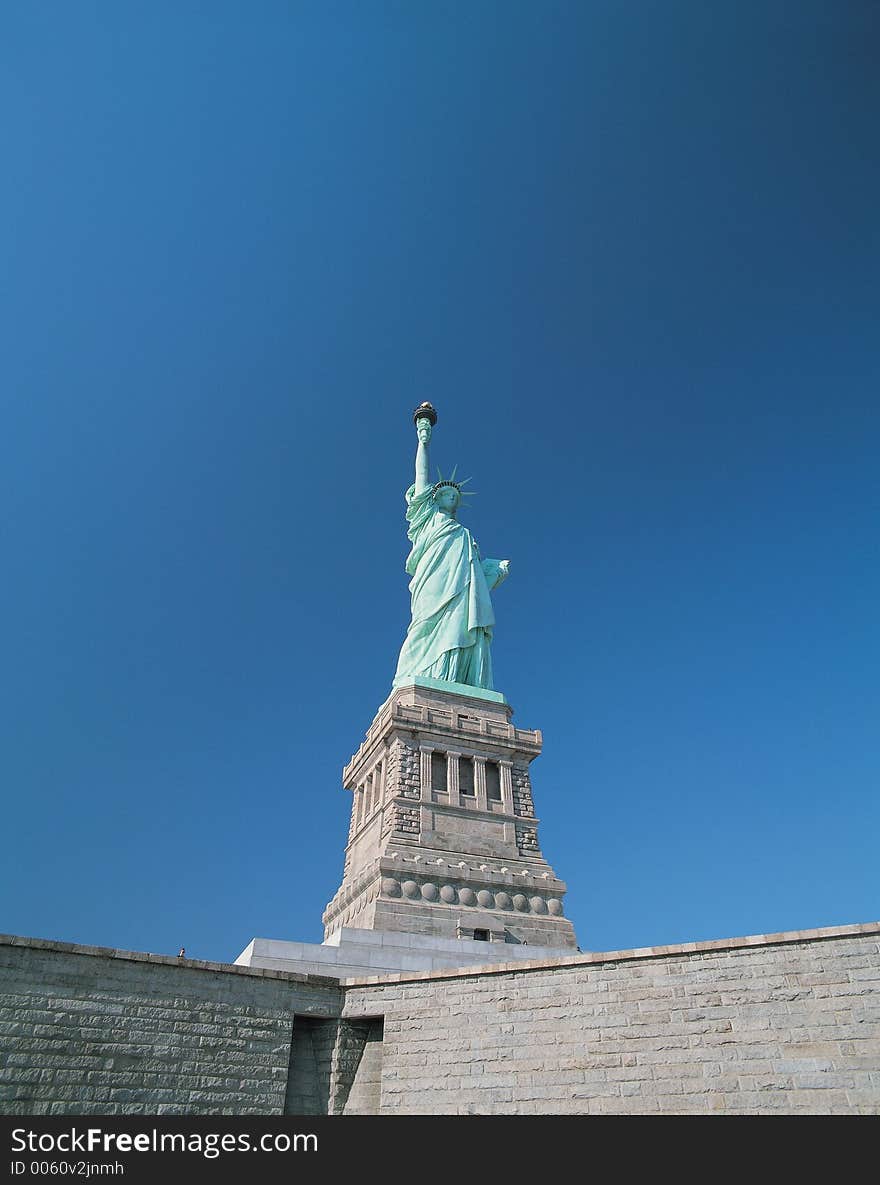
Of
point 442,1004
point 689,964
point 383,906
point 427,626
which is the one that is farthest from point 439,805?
point 689,964

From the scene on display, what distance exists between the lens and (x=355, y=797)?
29.2m

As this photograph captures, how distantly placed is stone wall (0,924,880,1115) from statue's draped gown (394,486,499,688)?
671 inches

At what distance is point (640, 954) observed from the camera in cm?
1097

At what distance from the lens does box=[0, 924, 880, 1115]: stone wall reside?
9.69 meters

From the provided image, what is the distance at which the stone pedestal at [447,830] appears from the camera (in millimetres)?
21500

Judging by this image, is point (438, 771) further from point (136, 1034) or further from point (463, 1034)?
point (136, 1034)

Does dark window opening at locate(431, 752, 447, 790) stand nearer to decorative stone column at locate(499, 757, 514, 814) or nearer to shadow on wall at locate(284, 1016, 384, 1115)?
decorative stone column at locate(499, 757, 514, 814)

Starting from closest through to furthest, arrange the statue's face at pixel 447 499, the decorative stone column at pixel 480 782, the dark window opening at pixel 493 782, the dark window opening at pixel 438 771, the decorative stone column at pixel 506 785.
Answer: the decorative stone column at pixel 480 782 → the dark window opening at pixel 438 771 → the decorative stone column at pixel 506 785 → the dark window opening at pixel 493 782 → the statue's face at pixel 447 499

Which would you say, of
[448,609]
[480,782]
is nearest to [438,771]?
[480,782]

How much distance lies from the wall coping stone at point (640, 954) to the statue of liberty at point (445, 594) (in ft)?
A: 53.7

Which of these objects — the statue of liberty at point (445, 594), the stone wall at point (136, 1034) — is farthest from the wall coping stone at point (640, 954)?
the statue of liberty at point (445, 594)

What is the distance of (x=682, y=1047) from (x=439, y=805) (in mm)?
14660

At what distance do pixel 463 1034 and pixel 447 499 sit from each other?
25108mm

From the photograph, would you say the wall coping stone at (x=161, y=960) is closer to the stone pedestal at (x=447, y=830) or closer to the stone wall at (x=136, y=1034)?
the stone wall at (x=136, y=1034)
